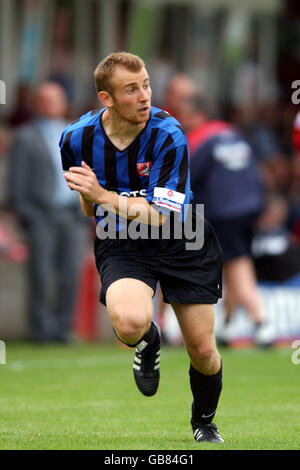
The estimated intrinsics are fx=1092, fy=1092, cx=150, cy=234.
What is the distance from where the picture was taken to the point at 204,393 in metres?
5.48

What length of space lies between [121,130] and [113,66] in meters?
0.33

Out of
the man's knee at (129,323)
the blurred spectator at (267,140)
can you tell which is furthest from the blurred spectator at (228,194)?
the man's knee at (129,323)

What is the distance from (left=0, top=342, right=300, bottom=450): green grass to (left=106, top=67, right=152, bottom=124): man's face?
5.35 feet

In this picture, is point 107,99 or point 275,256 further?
point 275,256

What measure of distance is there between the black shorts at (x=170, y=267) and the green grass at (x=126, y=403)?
0.74m

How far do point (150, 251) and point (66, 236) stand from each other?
5.68 metres

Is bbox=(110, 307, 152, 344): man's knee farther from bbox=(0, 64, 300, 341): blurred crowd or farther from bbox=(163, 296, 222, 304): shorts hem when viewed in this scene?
bbox=(0, 64, 300, 341): blurred crowd

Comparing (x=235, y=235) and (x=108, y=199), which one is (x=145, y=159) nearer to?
(x=108, y=199)

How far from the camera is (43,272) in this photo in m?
11.1

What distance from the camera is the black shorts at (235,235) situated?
1046cm

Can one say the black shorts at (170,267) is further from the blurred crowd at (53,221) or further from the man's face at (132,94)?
the blurred crowd at (53,221)

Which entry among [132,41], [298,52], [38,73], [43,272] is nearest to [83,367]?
[43,272]

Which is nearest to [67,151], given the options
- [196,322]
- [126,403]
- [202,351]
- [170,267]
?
[170,267]
